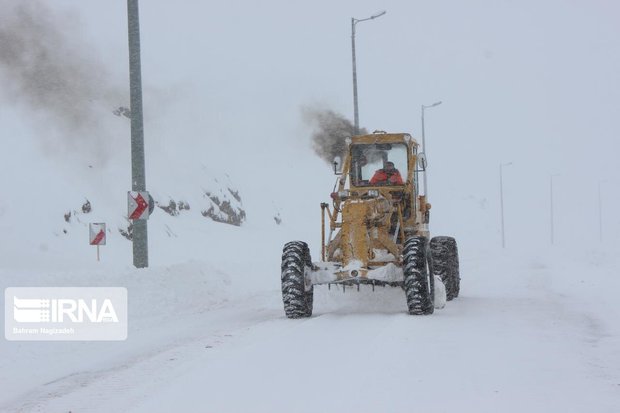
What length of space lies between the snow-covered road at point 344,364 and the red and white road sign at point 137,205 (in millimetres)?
3384

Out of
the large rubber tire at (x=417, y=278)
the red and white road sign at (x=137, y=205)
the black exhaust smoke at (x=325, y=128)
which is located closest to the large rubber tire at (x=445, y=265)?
the large rubber tire at (x=417, y=278)

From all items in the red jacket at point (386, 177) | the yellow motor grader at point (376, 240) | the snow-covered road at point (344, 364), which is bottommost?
the snow-covered road at point (344, 364)

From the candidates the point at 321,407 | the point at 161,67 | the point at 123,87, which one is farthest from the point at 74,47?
the point at 321,407

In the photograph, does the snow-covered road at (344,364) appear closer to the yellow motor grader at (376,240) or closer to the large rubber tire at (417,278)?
the large rubber tire at (417,278)

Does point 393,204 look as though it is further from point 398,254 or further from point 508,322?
point 508,322

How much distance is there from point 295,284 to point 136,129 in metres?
5.69

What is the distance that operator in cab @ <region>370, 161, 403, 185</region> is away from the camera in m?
13.7

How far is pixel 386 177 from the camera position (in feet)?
45.1

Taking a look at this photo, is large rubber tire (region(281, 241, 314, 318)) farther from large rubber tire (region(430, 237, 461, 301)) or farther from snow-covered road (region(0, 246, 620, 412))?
large rubber tire (region(430, 237, 461, 301))

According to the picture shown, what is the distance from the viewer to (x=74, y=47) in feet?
131

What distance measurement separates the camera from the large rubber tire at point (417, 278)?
11.4 meters

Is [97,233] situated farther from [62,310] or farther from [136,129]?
[62,310]

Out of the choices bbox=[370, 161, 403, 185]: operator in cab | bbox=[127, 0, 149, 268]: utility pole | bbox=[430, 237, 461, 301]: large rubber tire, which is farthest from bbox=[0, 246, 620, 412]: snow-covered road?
bbox=[127, 0, 149, 268]: utility pole

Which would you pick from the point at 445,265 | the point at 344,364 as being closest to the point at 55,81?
the point at 445,265
